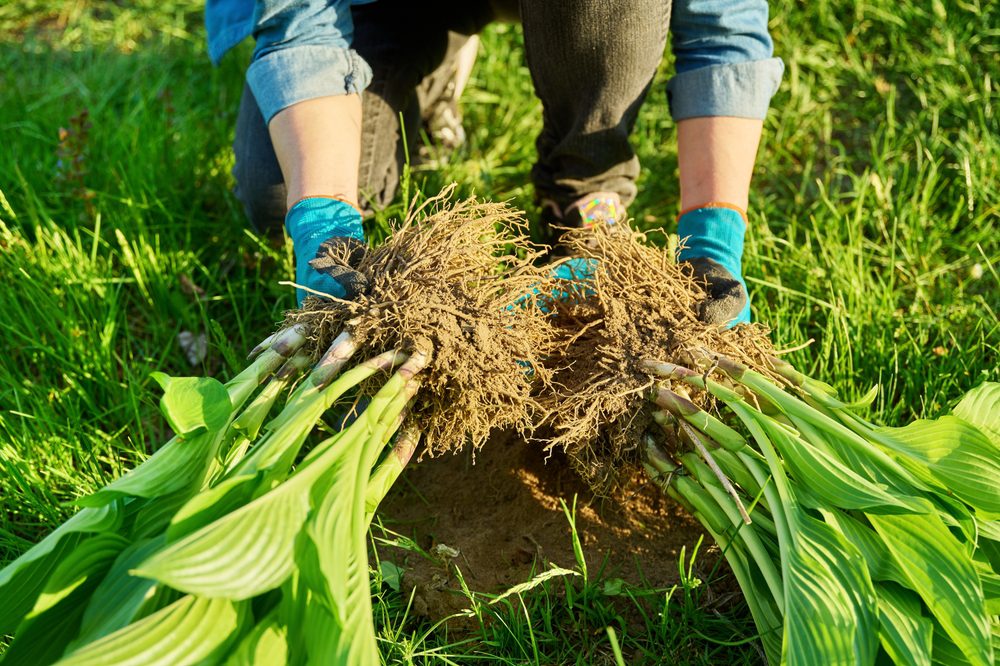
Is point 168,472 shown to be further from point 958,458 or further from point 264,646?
point 958,458

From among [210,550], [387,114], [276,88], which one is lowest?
[210,550]

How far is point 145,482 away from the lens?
101 cm

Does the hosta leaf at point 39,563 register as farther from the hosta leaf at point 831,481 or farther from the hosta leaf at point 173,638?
the hosta leaf at point 831,481

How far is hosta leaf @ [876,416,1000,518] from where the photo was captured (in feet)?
3.51

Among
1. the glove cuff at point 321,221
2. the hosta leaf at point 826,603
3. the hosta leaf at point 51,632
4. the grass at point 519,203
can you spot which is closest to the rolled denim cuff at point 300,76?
the glove cuff at point 321,221

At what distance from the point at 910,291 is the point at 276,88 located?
1506 millimetres

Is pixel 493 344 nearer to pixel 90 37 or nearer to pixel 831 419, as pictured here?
pixel 831 419

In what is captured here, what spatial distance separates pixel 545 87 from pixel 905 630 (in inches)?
48.1

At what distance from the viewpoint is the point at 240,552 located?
0.87 m

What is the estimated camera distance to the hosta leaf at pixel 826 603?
947mm

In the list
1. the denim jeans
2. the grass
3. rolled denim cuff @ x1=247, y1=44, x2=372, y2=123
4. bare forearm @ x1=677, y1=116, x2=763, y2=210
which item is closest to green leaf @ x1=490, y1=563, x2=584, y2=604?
the grass

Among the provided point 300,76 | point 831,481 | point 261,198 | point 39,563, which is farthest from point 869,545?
point 261,198

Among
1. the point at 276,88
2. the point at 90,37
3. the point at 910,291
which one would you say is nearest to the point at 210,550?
the point at 276,88

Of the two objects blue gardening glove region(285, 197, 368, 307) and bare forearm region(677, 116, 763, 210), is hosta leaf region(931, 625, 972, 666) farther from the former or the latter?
blue gardening glove region(285, 197, 368, 307)
